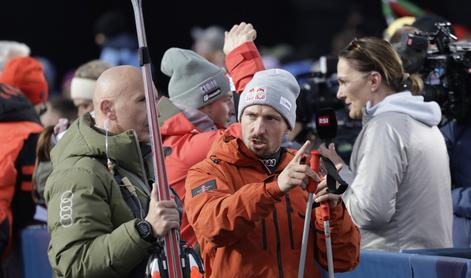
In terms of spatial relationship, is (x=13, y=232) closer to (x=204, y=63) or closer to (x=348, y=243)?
(x=204, y=63)

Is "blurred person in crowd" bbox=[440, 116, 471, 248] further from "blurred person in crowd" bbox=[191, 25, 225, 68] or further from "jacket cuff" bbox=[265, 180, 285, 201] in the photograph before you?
"blurred person in crowd" bbox=[191, 25, 225, 68]

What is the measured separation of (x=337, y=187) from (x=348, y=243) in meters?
0.37

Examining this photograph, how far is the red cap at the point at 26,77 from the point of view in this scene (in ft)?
27.7

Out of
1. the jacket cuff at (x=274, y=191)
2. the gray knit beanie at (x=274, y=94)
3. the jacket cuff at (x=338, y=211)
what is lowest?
the jacket cuff at (x=338, y=211)

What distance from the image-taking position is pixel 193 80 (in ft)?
21.7

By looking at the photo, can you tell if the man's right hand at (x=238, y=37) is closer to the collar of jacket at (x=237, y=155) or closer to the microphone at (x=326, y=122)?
the collar of jacket at (x=237, y=155)

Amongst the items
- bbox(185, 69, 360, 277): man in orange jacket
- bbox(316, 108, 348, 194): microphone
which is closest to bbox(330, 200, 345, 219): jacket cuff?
bbox(185, 69, 360, 277): man in orange jacket

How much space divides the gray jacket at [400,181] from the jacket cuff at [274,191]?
1.44 meters

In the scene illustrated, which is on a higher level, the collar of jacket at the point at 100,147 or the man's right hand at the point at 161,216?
the collar of jacket at the point at 100,147

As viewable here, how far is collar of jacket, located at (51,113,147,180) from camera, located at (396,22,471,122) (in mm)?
2400

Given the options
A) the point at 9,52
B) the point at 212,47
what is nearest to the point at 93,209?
the point at 9,52

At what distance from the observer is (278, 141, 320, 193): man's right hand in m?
4.60

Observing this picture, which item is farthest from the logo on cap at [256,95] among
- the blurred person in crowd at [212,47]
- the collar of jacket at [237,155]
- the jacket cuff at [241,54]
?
the blurred person in crowd at [212,47]

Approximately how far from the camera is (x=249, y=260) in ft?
16.3
